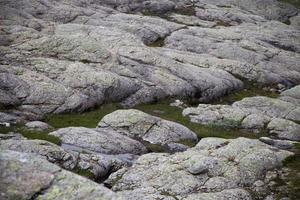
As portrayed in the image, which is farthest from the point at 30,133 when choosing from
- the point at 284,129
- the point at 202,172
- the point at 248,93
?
the point at 248,93

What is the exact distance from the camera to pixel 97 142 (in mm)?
37531

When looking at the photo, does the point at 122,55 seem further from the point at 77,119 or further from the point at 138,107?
the point at 77,119

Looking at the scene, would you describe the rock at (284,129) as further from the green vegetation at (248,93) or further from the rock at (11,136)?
the rock at (11,136)

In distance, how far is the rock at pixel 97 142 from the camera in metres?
36.7

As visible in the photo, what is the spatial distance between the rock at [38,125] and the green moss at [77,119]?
2.29m

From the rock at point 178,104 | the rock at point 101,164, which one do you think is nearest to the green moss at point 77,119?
the rock at point 101,164

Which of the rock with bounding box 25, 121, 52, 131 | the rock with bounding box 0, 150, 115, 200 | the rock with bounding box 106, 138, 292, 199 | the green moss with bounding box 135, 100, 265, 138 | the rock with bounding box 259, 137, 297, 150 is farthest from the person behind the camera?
the green moss with bounding box 135, 100, 265, 138

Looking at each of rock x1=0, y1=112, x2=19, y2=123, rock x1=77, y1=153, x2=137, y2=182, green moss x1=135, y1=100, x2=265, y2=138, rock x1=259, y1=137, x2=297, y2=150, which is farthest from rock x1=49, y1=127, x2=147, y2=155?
rock x1=259, y1=137, x2=297, y2=150

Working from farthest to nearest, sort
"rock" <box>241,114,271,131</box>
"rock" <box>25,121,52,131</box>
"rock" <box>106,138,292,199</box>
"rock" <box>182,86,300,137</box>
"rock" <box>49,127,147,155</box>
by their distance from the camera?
Result: 1. "rock" <box>241,114,271,131</box>
2. "rock" <box>182,86,300,137</box>
3. "rock" <box>25,121,52,131</box>
4. "rock" <box>49,127,147,155</box>
5. "rock" <box>106,138,292,199</box>

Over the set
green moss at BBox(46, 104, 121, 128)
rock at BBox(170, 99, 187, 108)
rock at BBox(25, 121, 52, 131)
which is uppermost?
rock at BBox(25, 121, 52, 131)

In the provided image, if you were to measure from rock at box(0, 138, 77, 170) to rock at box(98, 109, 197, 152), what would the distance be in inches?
385

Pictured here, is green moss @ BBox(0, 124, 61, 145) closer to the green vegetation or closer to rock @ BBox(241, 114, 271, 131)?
rock @ BBox(241, 114, 271, 131)

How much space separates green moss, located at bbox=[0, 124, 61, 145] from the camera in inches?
1463

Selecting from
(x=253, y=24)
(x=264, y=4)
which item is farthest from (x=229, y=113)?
(x=264, y=4)
